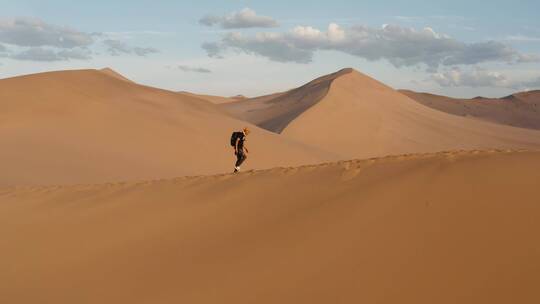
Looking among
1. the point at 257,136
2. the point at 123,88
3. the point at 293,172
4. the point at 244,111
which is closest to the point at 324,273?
the point at 293,172

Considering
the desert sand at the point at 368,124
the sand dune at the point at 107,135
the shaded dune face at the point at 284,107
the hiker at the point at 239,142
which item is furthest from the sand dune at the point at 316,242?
the shaded dune face at the point at 284,107

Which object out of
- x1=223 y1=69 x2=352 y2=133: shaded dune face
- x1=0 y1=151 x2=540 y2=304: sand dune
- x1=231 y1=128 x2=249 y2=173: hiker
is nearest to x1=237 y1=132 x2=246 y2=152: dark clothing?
x1=231 y1=128 x2=249 y2=173: hiker

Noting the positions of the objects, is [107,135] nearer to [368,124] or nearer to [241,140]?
[241,140]

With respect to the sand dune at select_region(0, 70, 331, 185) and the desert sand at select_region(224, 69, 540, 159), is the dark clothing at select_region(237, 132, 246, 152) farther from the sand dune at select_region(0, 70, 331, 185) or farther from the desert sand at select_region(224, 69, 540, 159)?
the desert sand at select_region(224, 69, 540, 159)

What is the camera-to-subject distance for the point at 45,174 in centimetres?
2052

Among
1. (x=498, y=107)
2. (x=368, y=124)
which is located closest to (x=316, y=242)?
(x=368, y=124)

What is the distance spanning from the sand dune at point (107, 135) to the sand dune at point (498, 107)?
59976 mm

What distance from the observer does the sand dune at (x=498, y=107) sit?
8856 cm

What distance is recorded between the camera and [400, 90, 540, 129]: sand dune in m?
88.6

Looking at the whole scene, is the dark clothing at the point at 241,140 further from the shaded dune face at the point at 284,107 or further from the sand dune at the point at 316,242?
the shaded dune face at the point at 284,107

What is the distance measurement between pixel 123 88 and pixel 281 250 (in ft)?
113

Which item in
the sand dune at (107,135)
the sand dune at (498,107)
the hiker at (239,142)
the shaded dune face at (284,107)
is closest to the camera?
the hiker at (239,142)

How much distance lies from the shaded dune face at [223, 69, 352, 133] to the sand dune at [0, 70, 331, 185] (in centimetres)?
1381

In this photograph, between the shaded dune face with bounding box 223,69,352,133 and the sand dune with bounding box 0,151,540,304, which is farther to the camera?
the shaded dune face with bounding box 223,69,352,133
